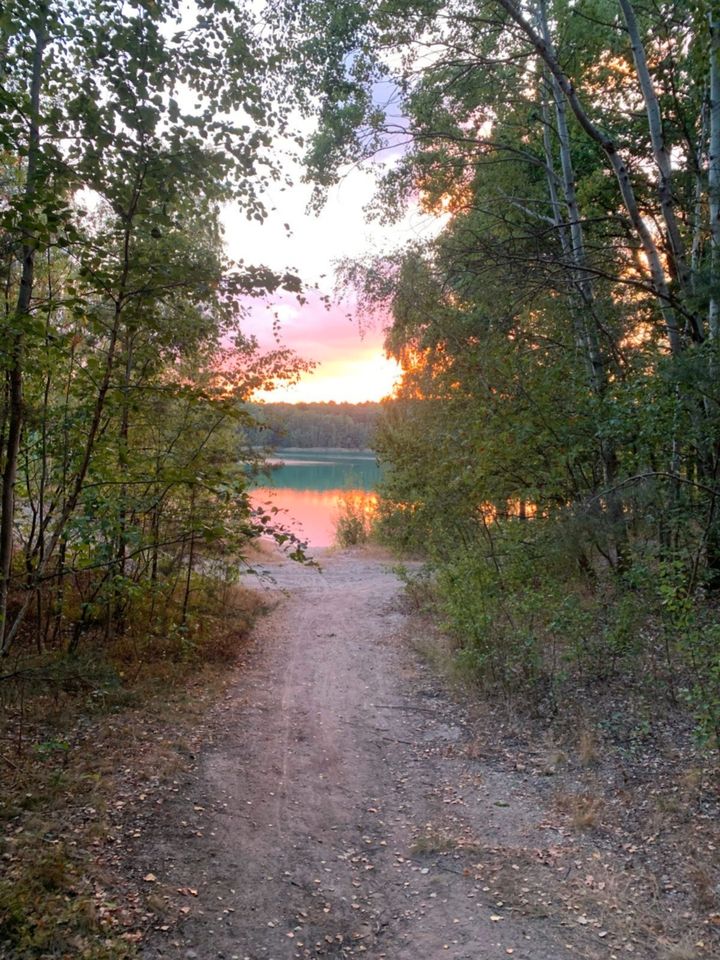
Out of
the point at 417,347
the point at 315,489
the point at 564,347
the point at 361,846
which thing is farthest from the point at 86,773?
the point at 315,489

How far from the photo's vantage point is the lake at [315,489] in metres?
12.9

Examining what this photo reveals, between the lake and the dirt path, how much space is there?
6.57 ft

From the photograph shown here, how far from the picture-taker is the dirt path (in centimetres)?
326

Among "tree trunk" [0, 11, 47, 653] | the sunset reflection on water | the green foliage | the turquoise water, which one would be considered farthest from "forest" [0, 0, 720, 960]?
the turquoise water

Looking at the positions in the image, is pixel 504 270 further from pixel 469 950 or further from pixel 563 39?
pixel 469 950

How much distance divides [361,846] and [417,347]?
8830 mm

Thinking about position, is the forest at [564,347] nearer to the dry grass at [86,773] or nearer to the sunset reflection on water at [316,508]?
the dry grass at [86,773]

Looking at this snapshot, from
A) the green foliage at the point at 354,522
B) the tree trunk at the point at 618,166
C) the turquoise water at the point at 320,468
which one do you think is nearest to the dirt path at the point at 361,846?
the tree trunk at the point at 618,166

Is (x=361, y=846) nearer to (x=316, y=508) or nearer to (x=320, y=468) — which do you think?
(x=316, y=508)

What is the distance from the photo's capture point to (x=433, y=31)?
727 centimetres

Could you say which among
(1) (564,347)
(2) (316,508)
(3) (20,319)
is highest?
(1) (564,347)

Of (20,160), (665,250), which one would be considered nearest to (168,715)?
(20,160)

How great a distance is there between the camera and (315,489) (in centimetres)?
5000

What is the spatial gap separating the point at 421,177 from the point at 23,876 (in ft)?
30.4
